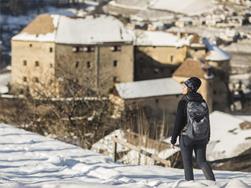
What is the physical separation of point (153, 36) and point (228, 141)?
57.7 feet

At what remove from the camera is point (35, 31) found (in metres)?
30.4

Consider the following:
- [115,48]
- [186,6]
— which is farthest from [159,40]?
[186,6]

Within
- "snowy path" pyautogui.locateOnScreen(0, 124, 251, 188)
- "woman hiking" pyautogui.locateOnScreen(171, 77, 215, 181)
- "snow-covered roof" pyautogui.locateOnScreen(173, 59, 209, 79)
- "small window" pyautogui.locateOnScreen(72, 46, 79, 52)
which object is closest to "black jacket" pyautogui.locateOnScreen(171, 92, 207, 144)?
"woman hiking" pyautogui.locateOnScreen(171, 77, 215, 181)

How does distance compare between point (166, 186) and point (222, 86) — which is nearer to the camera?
point (166, 186)

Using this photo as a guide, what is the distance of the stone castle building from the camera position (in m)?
29.2

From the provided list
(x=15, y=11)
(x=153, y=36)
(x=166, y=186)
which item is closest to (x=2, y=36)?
(x=15, y=11)

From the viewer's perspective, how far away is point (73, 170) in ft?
21.9

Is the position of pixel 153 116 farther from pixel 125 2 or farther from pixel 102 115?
pixel 125 2

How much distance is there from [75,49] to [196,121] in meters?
24.7

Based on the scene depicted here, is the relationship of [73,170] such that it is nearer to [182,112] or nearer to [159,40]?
[182,112]

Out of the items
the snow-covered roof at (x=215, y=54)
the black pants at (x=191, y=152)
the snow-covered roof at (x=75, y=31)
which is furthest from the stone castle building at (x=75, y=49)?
the black pants at (x=191, y=152)

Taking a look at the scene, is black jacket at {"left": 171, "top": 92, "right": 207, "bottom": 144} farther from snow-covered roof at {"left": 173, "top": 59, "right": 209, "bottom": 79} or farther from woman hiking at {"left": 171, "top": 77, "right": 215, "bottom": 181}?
snow-covered roof at {"left": 173, "top": 59, "right": 209, "bottom": 79}

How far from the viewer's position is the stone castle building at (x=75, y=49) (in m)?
29.2

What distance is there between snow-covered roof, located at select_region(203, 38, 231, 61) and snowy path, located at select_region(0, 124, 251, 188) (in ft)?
75.3
